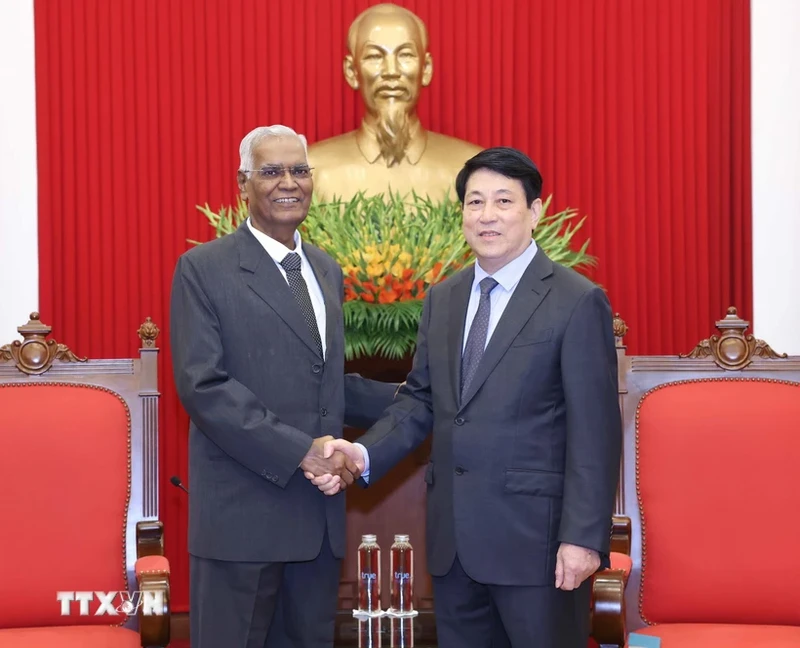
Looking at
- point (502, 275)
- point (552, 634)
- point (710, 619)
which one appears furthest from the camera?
point (710, 619)

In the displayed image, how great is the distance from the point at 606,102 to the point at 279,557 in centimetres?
250

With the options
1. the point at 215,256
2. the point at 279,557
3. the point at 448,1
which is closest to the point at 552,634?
the point at 279,557

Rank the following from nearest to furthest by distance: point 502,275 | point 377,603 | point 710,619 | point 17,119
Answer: point 502,275, point 710,619, point 377,603, point 17,119

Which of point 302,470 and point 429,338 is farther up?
point 429,338

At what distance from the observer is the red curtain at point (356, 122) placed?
4.04m

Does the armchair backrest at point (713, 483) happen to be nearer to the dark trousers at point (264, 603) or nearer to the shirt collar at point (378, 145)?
the dark trousers at point (264, 603)

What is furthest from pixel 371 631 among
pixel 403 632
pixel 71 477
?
pixel 71 477

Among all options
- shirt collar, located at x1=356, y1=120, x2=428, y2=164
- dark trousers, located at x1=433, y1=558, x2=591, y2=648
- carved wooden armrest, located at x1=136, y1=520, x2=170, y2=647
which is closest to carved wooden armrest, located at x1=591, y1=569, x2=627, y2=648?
dark trousers, located at x1=433, y1=558, x2=591, y2=648

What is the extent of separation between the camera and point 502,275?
6.97 ft

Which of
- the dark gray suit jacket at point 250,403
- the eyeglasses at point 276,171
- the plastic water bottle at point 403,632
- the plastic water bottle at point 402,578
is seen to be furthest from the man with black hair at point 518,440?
the plastic water bottle at point 403,632

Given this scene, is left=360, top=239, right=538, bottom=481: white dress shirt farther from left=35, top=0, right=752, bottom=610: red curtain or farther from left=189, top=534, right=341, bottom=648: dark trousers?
left=35, top=0, right=752, bottom=610: red curtain

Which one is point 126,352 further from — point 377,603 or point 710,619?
point 710,619

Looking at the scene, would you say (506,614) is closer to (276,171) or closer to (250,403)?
(250,403)

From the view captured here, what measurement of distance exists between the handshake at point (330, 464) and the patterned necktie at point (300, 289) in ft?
0.59
